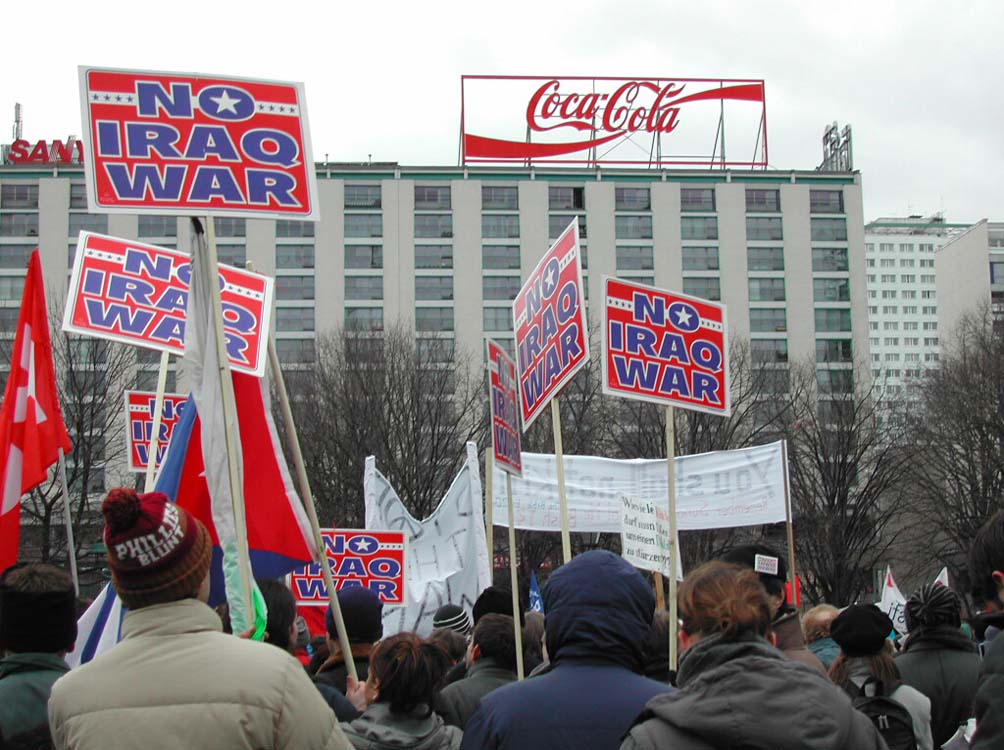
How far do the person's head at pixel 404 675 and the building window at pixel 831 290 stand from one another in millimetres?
70877

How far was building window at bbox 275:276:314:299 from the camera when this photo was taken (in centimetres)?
7162

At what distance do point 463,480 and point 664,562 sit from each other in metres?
3.90

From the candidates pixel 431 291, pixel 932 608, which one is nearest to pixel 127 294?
pixel 932 608

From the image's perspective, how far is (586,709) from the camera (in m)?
4.00

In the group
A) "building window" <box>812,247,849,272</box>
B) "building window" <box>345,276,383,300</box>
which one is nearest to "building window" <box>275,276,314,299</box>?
"building window" <box>345,276,383,300</box>

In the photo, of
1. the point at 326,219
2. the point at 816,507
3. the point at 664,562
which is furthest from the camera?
the point at 326,219

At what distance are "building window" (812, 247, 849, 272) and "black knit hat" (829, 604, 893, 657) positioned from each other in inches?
2762

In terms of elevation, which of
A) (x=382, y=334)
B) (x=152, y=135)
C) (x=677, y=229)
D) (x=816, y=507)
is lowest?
(x=816, y=507)

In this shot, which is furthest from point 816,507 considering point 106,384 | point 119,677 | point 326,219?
point 119,677

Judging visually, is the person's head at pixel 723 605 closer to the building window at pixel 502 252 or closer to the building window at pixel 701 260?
the building window at pixel 502 252

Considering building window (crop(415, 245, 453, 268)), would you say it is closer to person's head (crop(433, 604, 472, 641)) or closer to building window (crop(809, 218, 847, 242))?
building window (crop(809, 218, 847, 242))

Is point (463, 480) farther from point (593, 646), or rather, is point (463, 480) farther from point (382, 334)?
point (382, 334)

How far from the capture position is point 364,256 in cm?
7250

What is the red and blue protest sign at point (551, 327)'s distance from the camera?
31.5 ft
